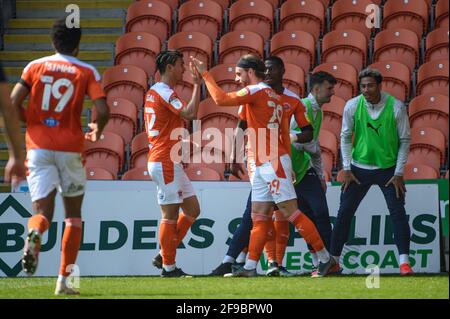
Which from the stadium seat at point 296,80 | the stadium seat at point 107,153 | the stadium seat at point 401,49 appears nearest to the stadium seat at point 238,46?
the stadium seat at point 296,80

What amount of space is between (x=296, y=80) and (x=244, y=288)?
569cm

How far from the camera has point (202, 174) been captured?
11492 millimetres

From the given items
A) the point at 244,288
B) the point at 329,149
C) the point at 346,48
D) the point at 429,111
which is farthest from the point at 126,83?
the point at 244,288

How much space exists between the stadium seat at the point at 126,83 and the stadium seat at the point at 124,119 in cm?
43

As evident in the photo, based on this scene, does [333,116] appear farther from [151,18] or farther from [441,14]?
[151,18]

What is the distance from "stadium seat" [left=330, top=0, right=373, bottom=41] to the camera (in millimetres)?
14125

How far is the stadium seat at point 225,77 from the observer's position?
13.1 meters

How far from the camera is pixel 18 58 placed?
579 inches

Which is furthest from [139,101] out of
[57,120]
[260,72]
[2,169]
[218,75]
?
[57,120]

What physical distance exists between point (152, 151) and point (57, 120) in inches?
82.5

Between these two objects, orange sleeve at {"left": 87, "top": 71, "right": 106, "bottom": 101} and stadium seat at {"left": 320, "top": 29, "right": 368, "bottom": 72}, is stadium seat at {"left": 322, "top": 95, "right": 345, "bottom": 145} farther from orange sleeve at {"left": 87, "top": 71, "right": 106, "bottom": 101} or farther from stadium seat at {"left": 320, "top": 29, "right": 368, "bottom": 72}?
orange sleeve at {"left": 87, "top": 71, "right": 106, "bottom": 101}

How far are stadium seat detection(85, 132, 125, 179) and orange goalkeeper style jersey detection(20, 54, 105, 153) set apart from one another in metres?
5.31

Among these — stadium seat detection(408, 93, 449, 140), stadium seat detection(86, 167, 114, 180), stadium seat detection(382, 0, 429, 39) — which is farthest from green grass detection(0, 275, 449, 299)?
stadium seat detection(382, 0, 429, 39)
